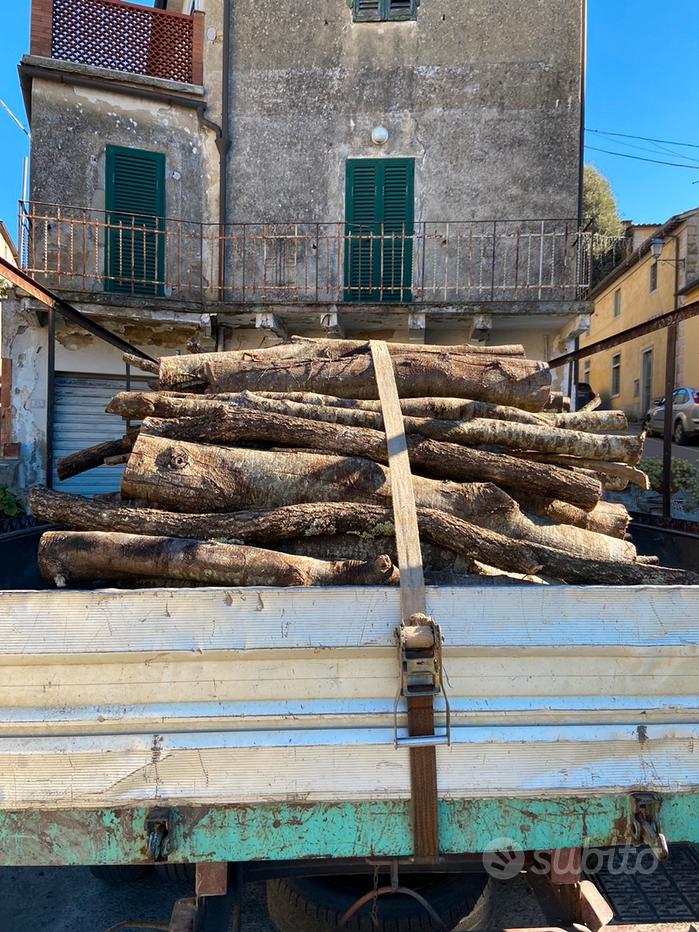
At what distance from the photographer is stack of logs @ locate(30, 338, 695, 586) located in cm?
201

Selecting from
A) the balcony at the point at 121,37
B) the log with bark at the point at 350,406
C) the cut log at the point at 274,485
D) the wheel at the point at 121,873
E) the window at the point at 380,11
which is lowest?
the wheel at the point at 121,873

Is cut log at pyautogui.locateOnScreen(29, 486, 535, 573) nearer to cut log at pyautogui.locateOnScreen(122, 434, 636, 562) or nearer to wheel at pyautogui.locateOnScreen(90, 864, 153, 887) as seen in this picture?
cut log at pyautogui.locateOnScreen(122, 434, 636, 562)

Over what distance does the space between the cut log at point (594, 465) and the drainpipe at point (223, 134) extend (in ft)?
25.6

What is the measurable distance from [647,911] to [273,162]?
10.2m

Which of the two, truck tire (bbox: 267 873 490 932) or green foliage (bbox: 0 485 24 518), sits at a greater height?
green foliage (bbox: 0 485 24 518)

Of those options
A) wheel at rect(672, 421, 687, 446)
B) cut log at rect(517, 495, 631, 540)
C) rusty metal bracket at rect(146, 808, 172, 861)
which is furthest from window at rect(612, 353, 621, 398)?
rusty metal bracket at rect(146, 808, 172, 861)

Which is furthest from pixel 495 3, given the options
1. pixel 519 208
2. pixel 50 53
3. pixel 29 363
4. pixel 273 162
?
pixel 29 363

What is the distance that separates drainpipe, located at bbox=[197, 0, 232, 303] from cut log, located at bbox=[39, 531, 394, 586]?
7.97 m

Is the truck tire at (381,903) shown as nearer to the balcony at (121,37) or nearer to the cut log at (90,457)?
the cut log at (90,457)

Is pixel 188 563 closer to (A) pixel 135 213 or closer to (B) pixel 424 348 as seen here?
(B) pixel 424 348

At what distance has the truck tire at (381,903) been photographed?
1.81 metres

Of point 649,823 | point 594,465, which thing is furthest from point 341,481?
point 649,823

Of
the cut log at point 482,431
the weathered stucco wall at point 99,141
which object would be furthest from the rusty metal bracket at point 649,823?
the weathered stucco wall at point 99,141

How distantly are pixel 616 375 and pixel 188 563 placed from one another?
95.5 feet
